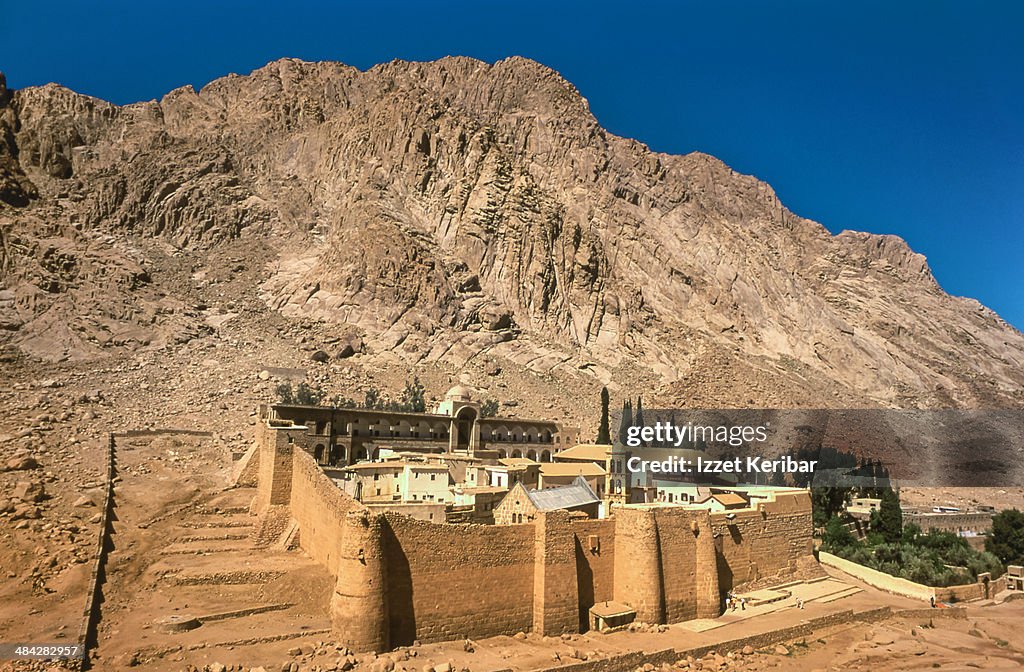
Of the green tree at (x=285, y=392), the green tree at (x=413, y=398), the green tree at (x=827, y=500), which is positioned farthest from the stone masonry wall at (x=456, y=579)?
the green tree at (x=285, y=392)

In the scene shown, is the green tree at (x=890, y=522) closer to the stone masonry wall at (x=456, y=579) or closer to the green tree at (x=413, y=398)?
the stone masonry wall at (x=456, y=579)

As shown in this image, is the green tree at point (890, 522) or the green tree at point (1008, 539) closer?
the green tree at point (1008, 539)

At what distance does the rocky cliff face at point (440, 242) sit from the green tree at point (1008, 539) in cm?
2754

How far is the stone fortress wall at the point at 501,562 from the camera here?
15023 mm

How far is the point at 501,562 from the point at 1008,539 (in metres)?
26.9

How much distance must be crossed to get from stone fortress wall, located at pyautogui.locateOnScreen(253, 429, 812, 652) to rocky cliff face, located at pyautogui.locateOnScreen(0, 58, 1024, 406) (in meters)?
35.9

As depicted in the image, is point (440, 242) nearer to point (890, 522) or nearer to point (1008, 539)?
point (890, 522)

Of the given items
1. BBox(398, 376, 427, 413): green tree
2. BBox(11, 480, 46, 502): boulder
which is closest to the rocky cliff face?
BBox(398, 376, 427, 413): green tree

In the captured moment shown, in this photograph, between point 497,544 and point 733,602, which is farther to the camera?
point 733,602

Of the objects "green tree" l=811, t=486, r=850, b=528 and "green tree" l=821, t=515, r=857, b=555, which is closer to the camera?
"green tree" l=821, t=515, r=857, b=555

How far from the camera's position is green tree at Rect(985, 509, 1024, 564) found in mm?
31845

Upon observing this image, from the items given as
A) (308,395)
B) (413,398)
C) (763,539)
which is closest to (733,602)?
(763,539)

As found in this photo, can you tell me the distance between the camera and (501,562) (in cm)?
1683

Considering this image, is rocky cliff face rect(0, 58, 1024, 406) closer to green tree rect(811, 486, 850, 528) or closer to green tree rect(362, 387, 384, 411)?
green tree rect(362, 387, 384, 411)
